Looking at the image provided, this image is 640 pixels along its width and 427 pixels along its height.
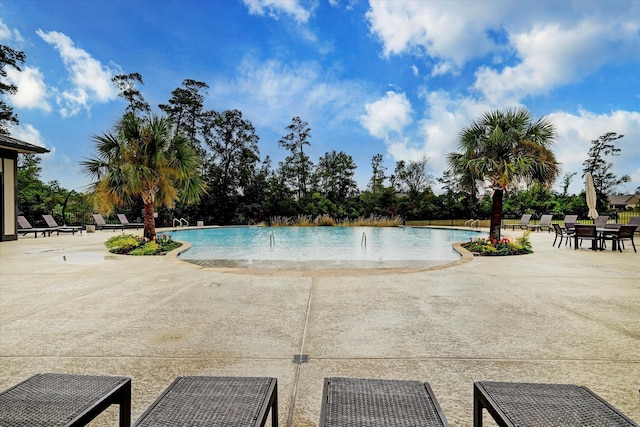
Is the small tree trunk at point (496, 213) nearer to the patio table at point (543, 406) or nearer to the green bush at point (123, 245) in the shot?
the patio table at point (543, 406)

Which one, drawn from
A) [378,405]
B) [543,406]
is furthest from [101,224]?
[543,406]

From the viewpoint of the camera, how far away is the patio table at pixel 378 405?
4.04 ft

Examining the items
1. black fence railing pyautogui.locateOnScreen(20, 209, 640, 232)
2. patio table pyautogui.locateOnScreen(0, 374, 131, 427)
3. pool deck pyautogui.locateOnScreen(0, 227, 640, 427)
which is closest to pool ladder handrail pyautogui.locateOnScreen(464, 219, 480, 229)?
black fence railing pyautogui.locateOnScreen(20, 209, 640, 232)

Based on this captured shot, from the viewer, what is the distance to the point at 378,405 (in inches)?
53.0

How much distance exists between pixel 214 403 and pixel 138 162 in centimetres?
937

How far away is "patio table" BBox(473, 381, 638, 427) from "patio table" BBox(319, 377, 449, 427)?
20 centimetres

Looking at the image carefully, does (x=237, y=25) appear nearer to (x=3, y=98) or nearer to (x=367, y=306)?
(x=3, y=98)

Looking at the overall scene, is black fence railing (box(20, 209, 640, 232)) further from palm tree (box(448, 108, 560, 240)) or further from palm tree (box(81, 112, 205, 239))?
palm tree (box(448, 108, 560, 240))

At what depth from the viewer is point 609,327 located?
3.26m

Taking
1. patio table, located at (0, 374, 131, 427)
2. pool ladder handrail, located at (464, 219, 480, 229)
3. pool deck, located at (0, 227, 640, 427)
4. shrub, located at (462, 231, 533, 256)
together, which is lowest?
pool deck, located at (0, 227, 640, 427)

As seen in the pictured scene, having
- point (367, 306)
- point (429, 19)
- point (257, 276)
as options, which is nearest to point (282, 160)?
point (429, 19)

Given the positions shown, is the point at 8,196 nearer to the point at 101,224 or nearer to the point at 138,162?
the point at 101,224

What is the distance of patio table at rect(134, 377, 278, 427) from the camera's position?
1221 millimetres

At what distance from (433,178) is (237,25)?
17.4 m
